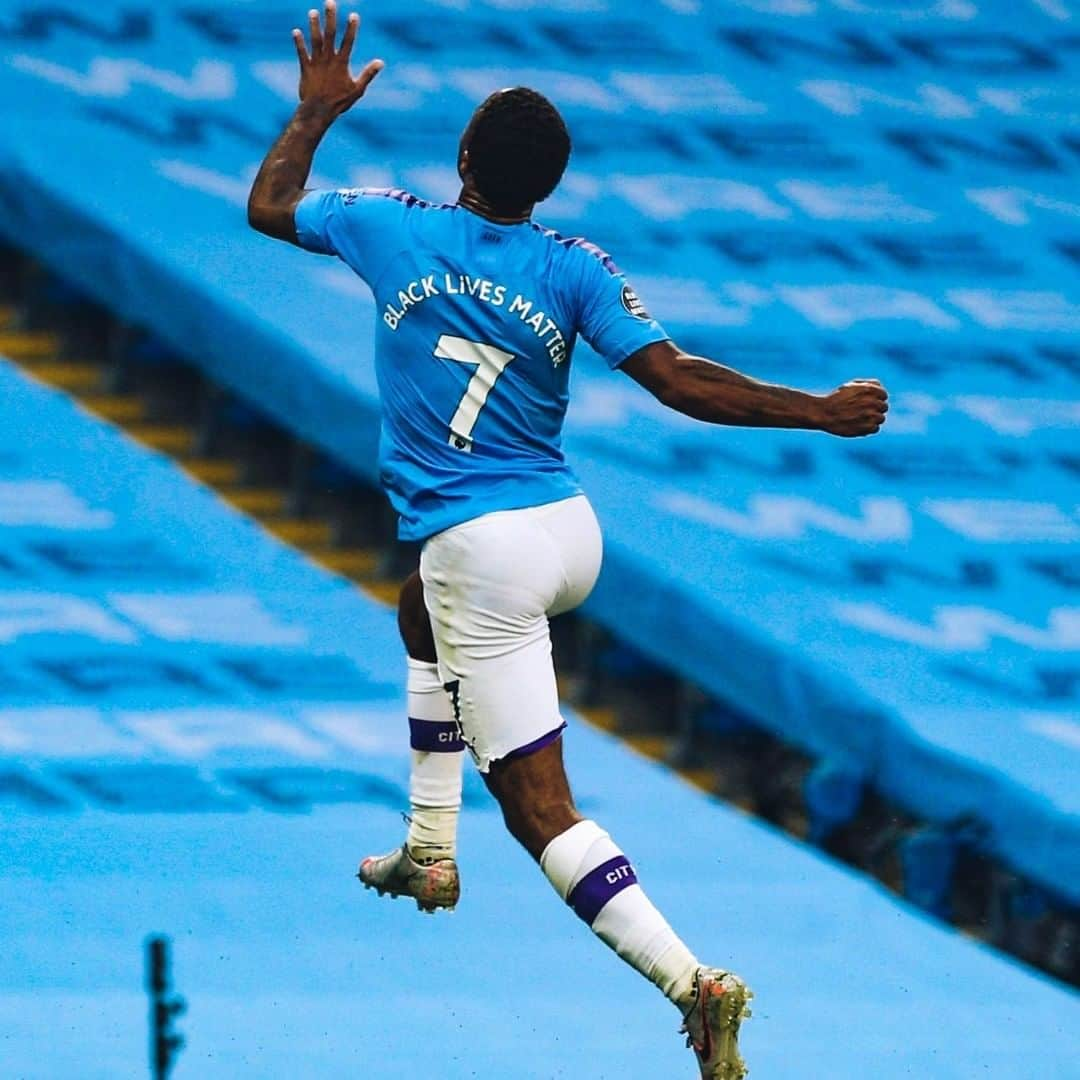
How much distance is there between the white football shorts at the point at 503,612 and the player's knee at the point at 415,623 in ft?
0.89

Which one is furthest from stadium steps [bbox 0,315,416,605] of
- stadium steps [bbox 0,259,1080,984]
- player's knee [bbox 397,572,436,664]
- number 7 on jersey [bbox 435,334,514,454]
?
number 7 on jersey [bbox 435,334,514,454]

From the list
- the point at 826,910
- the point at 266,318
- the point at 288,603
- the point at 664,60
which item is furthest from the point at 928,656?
the point at 664,60

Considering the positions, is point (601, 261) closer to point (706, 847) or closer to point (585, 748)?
point (706, 847)

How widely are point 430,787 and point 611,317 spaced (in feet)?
3.92

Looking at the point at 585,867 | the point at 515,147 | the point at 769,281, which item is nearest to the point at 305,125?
the point at 515,147

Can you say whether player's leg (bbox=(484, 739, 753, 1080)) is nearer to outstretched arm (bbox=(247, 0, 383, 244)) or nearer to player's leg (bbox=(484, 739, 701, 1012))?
player's leg (bbox=(484, 739, 701, 1012))

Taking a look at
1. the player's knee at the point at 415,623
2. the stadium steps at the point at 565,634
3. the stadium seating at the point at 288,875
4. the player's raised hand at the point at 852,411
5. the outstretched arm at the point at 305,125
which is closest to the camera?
the player's raised hand at the point at 852,411

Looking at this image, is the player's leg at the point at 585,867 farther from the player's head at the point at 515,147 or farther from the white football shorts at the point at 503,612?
the player's head at the point at 515,147

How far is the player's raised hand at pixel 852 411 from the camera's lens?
13.1 ft

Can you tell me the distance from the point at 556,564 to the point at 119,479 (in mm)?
4647

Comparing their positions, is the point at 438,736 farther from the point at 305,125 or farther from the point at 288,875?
the point at 288,875

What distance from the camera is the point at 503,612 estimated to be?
13.9ft

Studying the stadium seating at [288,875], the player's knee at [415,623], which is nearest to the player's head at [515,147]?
the player's knee at [415,623]

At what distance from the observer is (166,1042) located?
4.21m
